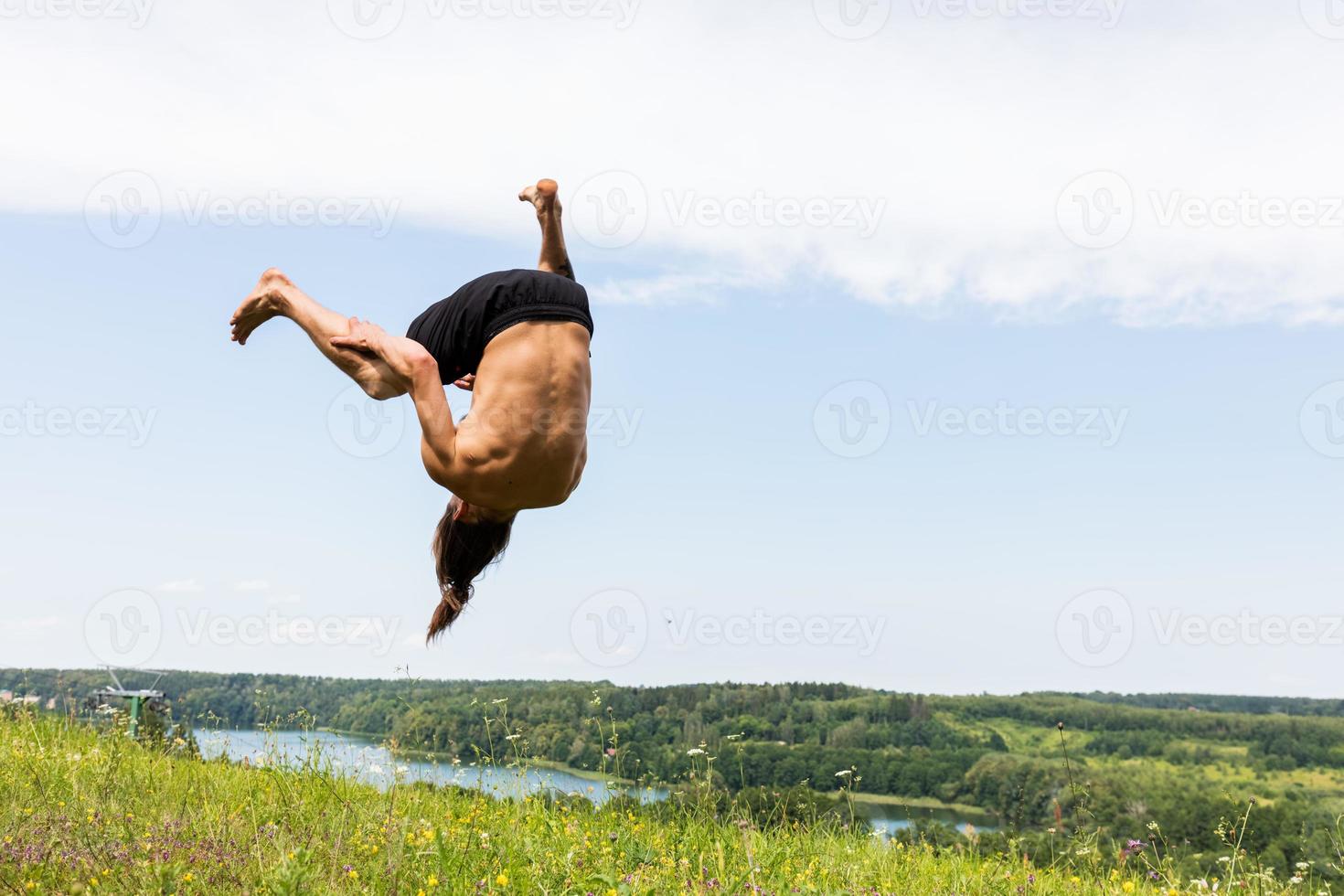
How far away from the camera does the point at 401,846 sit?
4.29 metres

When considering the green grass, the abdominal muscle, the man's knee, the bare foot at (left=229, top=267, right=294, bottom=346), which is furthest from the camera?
the bare foot at (left=229, top=267, right=294, bottom=346)

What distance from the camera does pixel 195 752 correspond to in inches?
322

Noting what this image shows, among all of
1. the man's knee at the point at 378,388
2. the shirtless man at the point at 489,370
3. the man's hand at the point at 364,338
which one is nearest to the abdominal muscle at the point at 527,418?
the shirtless man at the point at 489,370

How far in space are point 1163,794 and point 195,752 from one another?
41068mm

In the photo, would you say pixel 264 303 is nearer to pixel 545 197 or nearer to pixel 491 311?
pixel 491 311

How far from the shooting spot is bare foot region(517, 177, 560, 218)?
17.2ft

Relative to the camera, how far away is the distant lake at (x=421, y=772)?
6.08 m

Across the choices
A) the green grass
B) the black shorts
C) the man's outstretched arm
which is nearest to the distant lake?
the green grass

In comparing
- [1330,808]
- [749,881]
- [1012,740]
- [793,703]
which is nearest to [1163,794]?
[1012,740]

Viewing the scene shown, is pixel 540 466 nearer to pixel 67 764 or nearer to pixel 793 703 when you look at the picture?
pixel 67 764

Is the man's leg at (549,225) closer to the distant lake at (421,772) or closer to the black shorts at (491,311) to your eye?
the black shorts at (491,311)

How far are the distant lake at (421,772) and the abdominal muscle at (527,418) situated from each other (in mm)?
2236

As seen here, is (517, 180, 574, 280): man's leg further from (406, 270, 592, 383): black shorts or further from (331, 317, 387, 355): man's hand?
(331, 317, 387, 355): man's hand

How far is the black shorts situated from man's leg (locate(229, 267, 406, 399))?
0.34 m
